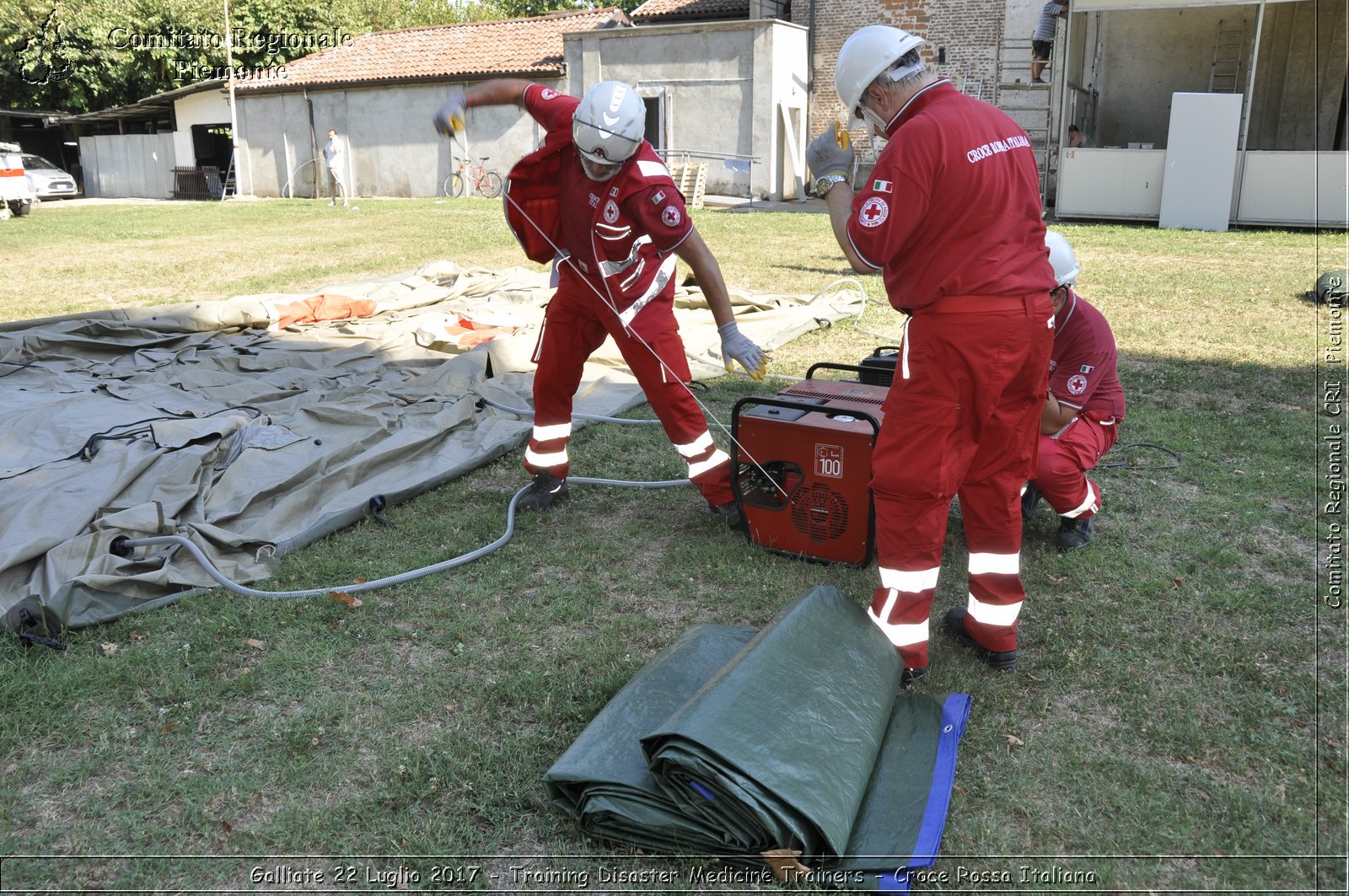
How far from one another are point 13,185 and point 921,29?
69.3 ft

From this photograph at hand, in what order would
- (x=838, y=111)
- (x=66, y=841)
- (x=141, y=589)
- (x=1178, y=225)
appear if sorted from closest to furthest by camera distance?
1. (x=66, y=841)
2. (x=141, y=589)
3. (x=1178, y=225)
4. (x=838, y=111)

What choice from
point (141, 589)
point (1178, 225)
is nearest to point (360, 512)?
point (141, 589)

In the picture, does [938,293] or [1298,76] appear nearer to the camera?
[938,293]

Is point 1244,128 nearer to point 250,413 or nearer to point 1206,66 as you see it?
point 1206,66

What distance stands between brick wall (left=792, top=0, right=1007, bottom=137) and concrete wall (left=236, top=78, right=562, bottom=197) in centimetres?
690

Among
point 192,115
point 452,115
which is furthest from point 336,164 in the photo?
point 452,115

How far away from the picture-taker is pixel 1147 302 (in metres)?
9.57

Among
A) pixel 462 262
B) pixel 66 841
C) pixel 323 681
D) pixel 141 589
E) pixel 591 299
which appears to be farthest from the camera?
pixel 462 262

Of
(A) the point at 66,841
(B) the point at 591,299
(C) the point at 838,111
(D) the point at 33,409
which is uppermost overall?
(C) the point at 838,111

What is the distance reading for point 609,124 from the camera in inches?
154

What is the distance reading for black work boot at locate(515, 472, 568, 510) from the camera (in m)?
4.79

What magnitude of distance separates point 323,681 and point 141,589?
102 centimetres

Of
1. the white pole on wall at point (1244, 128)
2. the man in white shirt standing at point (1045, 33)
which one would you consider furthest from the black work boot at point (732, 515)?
the man in white shirt standing at point (1045, 33)

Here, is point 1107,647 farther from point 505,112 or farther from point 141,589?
point 505,112
